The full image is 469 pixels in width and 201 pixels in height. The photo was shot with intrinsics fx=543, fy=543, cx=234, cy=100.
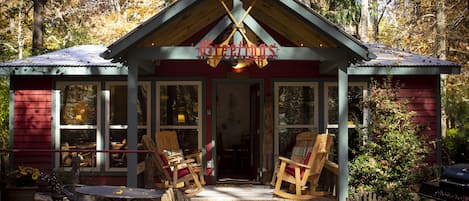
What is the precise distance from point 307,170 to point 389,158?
4.02 feet

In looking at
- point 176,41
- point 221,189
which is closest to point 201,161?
point 221,189

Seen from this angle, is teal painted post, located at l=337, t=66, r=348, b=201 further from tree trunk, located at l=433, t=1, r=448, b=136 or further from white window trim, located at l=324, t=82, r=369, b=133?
tree trunk, located at l=433, t=1, r=448, b=136

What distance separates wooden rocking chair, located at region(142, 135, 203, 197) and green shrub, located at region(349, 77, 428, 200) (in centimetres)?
248

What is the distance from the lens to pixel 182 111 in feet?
32.3

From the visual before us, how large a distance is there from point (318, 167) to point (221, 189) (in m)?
1.78

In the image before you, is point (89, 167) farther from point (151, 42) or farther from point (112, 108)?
point (151, 42)

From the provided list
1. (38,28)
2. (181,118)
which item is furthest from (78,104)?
(38,28)

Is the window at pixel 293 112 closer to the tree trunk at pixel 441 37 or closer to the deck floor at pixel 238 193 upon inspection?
the deck floor at pixel 238 193

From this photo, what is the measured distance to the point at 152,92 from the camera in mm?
9812

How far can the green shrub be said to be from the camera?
26.2ft

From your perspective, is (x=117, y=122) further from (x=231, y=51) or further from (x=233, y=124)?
(x=233, y=124)

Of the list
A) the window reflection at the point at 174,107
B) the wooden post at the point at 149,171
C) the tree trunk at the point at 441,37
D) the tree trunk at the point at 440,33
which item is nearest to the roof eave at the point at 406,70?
the window reflection at the point at 174,107

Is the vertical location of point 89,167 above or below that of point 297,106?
below

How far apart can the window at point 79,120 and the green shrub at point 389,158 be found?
15.0 ft
